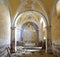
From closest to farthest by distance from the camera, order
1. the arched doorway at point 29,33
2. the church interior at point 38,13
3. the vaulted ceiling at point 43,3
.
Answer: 1. the church interior at point 38,13
2. the vaulted ceiling at point 43,3
3. the arched doorway at point 29,33

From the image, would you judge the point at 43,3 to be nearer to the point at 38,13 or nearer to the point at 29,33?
the point at 38,13

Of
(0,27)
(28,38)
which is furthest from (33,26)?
(0,27)

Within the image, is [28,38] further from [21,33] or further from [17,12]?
[17,12]

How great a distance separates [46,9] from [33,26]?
1116cm

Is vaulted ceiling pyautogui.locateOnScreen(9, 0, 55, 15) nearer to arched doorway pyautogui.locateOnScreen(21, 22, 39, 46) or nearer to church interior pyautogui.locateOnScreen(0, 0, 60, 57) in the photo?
church interior pyautogui.locateOnScreen(0, 0, 60, 57)

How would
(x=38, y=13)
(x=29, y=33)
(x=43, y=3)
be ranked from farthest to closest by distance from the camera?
(x=29, y=33) → (x=38, y=13) → (x=43, y=3)

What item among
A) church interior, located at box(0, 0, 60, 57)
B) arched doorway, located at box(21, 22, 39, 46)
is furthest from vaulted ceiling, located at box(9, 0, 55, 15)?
arched doorway, located at box(21, 22, 39, 46)

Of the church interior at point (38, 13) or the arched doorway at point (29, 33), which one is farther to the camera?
the arched doorway at point (29, 33)

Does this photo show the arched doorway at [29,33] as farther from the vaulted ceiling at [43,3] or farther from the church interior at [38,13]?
the vaulted ceiling at [43,3]

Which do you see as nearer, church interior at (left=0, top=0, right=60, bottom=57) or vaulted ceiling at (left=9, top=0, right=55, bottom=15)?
church interior at (left=0, top=0, right=60, bottom=57)

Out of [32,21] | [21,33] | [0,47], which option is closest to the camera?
[0,47]

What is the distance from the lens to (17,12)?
13.7 m

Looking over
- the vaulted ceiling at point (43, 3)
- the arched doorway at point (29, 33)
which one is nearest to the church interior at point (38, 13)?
the vaulted ceiling at point (43, 3)

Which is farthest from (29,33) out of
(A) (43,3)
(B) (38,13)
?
(A) (43,3)
